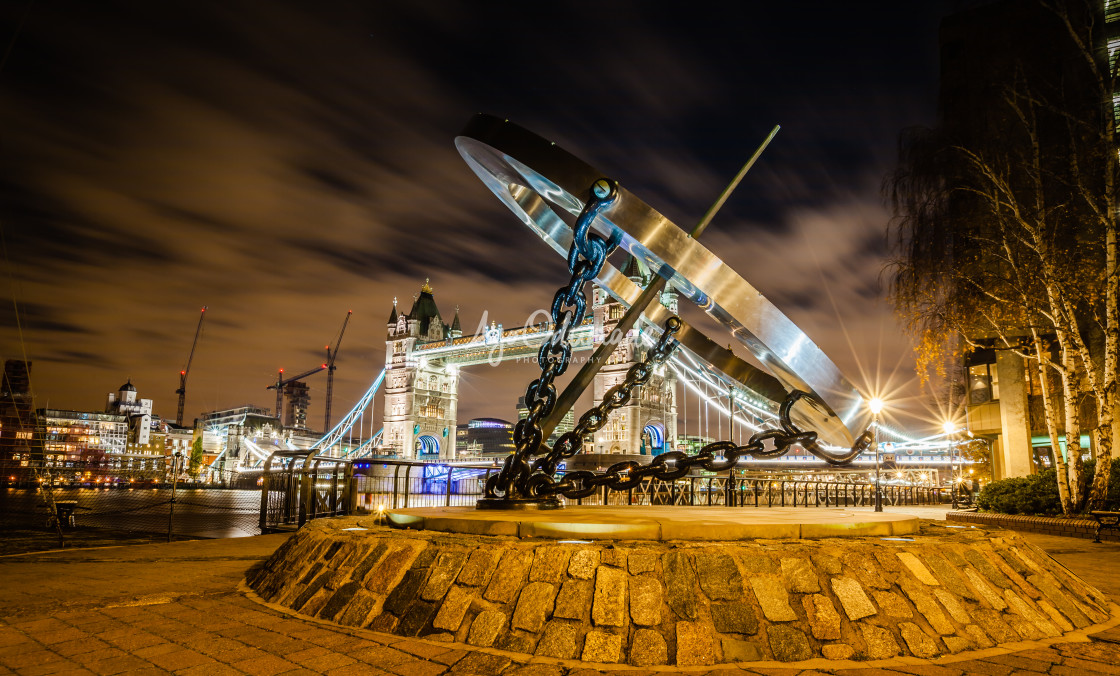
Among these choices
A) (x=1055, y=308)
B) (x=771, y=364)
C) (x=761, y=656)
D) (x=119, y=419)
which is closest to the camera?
(x=761, y=656)

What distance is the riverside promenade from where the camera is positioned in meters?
2.83

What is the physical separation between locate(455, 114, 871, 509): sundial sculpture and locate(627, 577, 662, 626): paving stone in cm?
131

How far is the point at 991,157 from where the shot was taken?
13305 mm

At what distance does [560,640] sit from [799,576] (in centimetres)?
125

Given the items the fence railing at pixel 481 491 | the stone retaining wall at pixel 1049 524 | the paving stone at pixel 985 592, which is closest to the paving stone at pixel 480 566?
the paving stone at pixel 985 592

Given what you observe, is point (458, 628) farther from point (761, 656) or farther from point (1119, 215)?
point (1119, 215)

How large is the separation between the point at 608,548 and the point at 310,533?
2354mm

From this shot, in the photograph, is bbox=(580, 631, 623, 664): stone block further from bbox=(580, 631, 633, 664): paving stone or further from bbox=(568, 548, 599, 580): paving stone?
bbox=(568, 548, 599, 580): paving stone

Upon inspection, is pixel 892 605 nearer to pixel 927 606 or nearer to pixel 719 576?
pixel 927 606

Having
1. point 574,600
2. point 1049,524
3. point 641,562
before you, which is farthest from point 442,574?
point 1049,524

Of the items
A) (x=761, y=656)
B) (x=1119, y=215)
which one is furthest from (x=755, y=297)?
(x=1119, y=215)

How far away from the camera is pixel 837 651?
3012mm

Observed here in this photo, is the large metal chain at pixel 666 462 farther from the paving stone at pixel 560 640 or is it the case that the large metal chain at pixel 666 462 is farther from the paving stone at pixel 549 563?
the paving stone at pixel 560 640

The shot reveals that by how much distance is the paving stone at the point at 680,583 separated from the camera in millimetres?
3125
